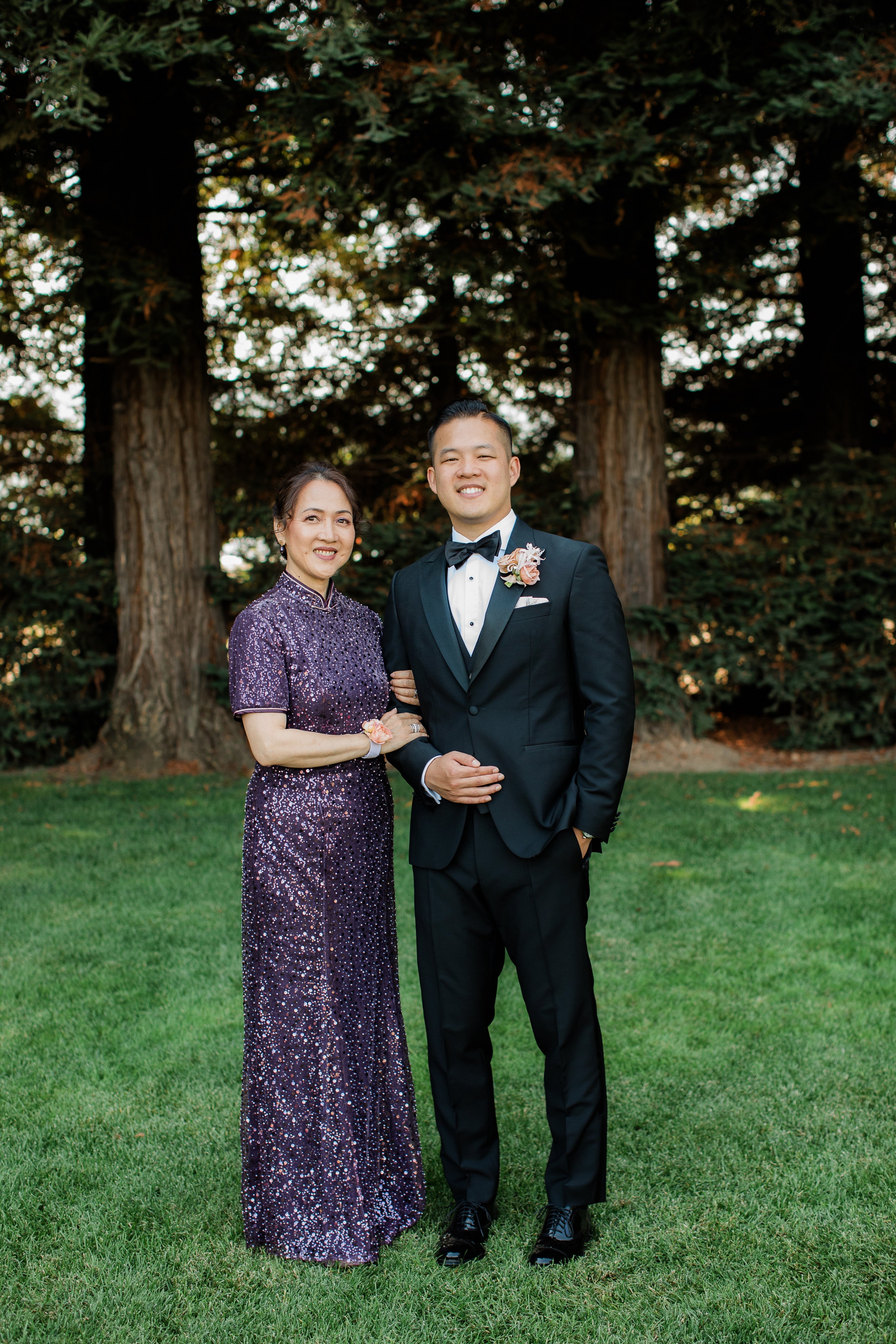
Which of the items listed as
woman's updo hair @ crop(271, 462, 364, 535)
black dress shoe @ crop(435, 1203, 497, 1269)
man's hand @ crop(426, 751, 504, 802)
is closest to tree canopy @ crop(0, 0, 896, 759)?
woman's updo hair @ crop(271, 462, 364, 535)

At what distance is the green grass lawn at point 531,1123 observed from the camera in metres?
2.52

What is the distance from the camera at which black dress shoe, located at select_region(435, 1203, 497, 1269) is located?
8.90 ft

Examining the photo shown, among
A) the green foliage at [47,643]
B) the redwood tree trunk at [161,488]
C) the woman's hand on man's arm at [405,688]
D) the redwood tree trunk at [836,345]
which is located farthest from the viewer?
the redwood tree trunk at [836,345]

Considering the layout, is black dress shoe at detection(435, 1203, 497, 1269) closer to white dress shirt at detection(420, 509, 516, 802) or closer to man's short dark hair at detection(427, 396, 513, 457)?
white dress shirt at detection(420, 509, 516, 802)

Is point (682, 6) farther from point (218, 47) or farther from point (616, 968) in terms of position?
point (616, 968)

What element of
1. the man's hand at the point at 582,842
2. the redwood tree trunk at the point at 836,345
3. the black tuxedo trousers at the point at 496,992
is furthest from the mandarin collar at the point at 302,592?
the redwood tree trunk at the point at 836,345

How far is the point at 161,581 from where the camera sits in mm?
9242

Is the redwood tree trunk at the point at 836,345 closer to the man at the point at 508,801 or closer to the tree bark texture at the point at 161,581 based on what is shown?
the tree bark texture at the point at 161,581

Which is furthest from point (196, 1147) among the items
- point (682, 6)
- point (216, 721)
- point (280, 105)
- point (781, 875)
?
point (682, 6)

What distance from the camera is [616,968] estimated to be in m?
→ 4.67

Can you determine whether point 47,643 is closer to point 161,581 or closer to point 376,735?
point 161,581

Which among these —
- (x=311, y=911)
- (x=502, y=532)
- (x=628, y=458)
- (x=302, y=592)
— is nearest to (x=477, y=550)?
(x=502, y=532)

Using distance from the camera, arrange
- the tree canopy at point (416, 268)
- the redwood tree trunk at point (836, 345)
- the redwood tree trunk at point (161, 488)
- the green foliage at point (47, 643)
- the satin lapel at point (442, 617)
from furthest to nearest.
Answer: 1. the redwood tree trunk at point (836, 345)
2. the green foliage at point (47, 643)
3. the redwood tree trunk at point (161, 488)
4. the tree canopy at point (416, 268)
5. the satin lapel at point (442, 617)

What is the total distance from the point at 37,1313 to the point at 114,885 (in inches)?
140
